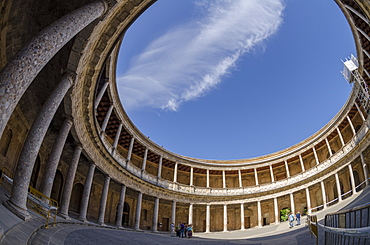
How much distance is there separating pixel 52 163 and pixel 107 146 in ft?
29.8

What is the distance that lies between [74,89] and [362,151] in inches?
969

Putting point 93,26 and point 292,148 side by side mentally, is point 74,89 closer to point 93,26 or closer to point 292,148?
point 93,26

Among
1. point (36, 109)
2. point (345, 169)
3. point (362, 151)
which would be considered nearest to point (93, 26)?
point (36, 109)

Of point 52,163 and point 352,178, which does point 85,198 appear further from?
point 352,178

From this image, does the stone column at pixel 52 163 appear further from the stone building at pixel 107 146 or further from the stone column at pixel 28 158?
the stone column at pixel 28 158

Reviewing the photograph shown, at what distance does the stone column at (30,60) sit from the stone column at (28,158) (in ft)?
12.0

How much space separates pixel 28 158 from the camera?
384 inches

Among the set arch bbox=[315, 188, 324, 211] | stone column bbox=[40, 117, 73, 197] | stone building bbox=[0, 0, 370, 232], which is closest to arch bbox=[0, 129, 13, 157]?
stone building bbox=[0, 0, 370, 232]

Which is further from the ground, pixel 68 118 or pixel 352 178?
pixel 352 178

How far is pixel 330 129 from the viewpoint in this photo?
30.5 m

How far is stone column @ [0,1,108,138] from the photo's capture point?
20.5 ft

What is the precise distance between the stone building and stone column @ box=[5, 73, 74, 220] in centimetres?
4

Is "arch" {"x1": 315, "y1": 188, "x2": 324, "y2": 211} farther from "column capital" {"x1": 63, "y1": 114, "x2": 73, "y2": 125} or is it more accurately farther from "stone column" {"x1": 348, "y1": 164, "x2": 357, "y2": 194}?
"column capital" {"x1": 63, "y1": 114, "x2": 73, "y2": 125}

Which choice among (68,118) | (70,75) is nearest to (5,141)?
(68,118)
